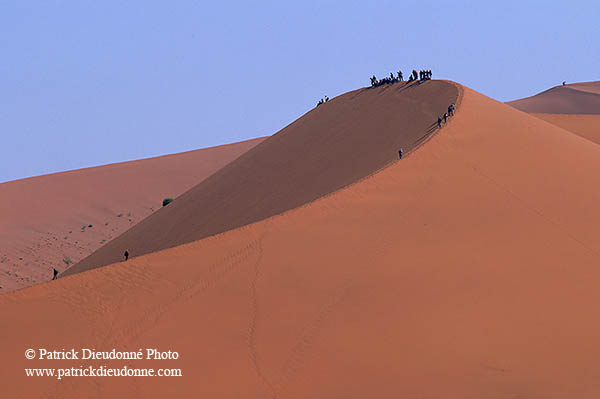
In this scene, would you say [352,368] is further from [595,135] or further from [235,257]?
[595,135]

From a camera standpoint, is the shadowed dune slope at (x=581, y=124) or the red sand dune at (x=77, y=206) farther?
the red sand dune at (x=77, y=206)

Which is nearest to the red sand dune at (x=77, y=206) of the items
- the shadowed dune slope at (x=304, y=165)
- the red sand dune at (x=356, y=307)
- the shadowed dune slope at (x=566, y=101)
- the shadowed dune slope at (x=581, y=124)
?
the shadowed dune slope at (x=304, y=165)

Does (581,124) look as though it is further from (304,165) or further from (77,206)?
(77,206)

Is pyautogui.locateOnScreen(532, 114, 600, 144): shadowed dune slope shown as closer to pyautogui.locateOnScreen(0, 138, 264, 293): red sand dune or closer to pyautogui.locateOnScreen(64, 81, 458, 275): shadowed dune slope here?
pyautogui.locateOnScreen(64, 81, 458, 275): shadowed dune slope

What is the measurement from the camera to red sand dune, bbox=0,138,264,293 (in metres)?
57.0

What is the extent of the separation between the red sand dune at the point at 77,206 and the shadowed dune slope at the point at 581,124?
31.7 m

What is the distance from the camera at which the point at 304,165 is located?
38.6 m

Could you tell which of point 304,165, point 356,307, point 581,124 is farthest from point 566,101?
point 356,307

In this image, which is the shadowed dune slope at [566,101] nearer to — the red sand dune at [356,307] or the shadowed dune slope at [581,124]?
the shadowed dune slope at [581,124]

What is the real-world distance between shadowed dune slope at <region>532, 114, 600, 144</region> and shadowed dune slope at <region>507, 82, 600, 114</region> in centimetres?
4069

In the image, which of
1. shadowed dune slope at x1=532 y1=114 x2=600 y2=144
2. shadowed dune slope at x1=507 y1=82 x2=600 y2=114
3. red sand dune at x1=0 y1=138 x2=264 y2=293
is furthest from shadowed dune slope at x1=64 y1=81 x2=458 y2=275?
shadowed dune slope at x1=507 y1=82 x2=600 y2=114

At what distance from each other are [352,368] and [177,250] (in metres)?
5.95

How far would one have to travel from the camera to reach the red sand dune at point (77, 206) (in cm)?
5703

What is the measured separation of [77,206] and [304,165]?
39.8 m
